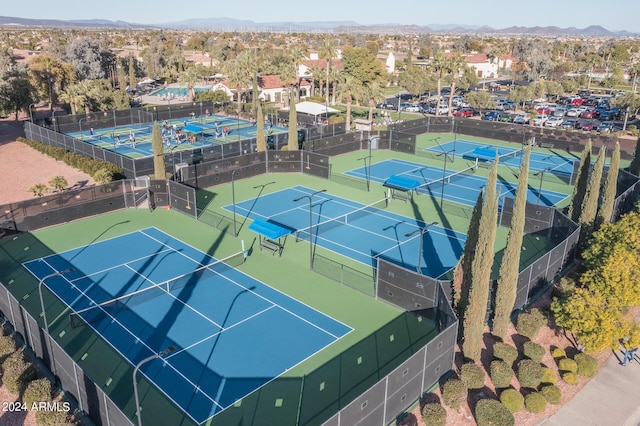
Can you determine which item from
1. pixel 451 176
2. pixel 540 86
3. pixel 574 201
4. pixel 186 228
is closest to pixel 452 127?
pixel 451 176

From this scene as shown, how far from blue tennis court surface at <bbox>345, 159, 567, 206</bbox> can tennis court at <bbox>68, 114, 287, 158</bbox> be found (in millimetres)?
17881

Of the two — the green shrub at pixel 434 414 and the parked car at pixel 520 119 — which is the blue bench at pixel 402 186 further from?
the parked car at pixel 520 119

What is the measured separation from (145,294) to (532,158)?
133ft

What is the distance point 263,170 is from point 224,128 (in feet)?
54.5

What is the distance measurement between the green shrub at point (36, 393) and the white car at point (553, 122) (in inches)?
2495

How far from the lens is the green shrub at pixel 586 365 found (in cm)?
1861

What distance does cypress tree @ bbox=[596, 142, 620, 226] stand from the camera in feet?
88.1

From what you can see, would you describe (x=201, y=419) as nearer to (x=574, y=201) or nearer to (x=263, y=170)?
(x=574, y=201)

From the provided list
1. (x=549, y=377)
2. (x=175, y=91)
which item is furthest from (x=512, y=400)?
(x=175, y=91)

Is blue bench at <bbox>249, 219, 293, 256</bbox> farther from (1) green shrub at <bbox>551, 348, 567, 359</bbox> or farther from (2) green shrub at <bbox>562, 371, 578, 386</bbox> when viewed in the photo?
(2) green shrub at <bbox>562, 371, 578, 386</bbox>

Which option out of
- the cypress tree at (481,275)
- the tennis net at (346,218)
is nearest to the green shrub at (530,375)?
the cypress tree at (481,275)

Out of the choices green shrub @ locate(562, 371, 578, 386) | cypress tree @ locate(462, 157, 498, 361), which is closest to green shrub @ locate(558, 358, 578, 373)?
green shrub @ locate(562, 371, 578, 386)

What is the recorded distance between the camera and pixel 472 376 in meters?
17.5

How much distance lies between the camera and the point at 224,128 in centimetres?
5872
